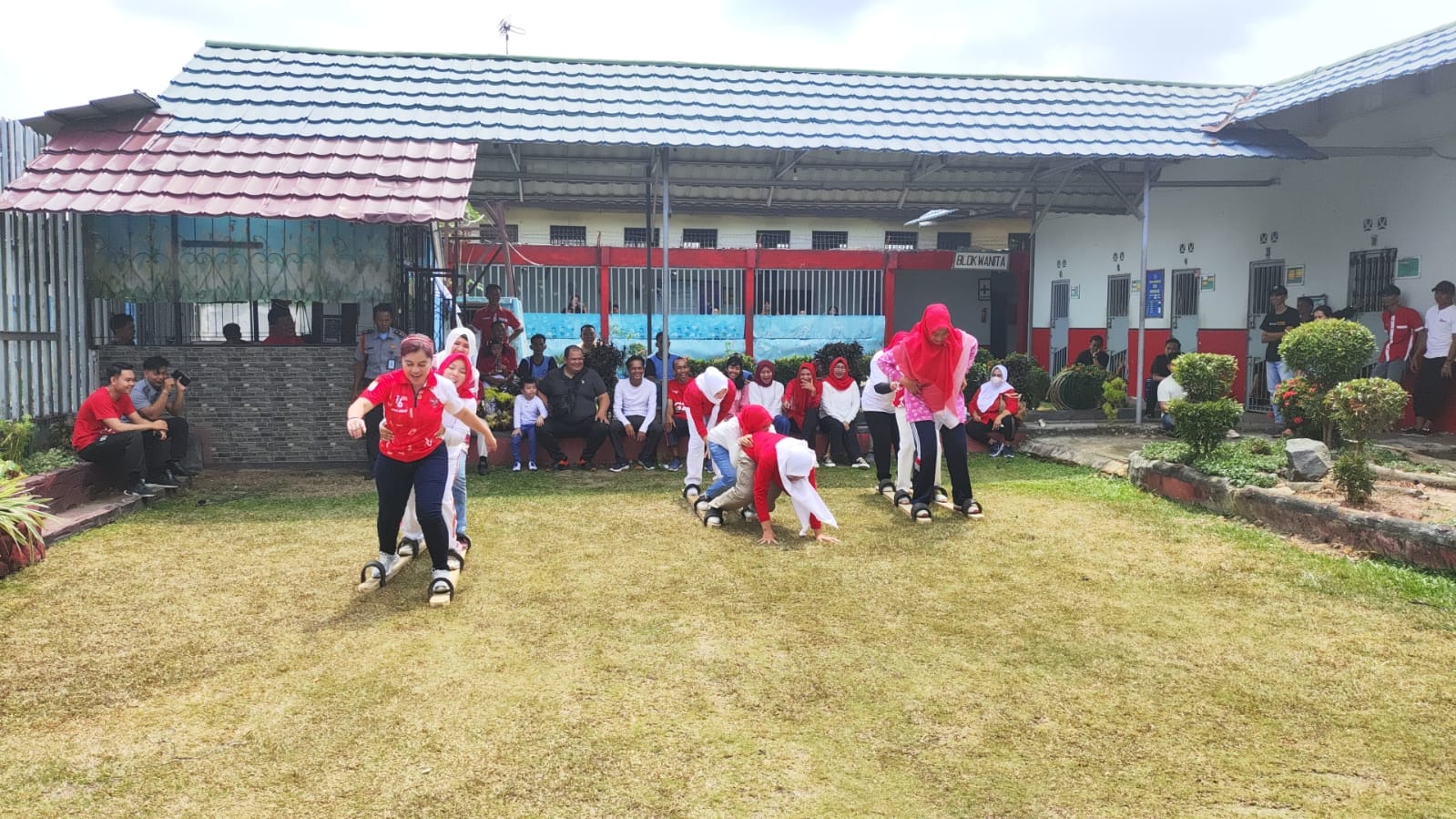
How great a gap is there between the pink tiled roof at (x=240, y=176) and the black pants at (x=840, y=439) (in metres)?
4.21

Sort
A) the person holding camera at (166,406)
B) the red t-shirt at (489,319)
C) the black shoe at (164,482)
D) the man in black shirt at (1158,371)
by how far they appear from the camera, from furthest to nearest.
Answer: the man in black shirt at (1158,371) → the red t-shirt at (489,319) → the person holding camera at (166,406) → the black shoe at (164,482)

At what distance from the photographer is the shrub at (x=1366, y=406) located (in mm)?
6719

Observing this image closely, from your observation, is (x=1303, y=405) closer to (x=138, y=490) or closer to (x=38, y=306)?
(x=138, y=490)

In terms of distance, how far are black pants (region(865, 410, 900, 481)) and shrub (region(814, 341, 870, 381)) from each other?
253cm

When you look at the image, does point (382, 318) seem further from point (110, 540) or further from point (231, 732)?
point (231, 732)

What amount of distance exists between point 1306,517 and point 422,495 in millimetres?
5677

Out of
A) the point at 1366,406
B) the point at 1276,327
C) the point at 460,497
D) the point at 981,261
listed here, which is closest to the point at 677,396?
the point at 460,497

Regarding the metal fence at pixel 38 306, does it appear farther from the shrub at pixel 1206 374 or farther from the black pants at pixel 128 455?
the shrub at pixel 1206 374

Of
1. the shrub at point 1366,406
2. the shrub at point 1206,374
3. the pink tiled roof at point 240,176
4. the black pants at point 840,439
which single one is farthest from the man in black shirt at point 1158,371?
the pink tiled roof at point 240,176

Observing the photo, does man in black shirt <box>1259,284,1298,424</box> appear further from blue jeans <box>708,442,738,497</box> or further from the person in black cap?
blue jeans <box>708,442,738,497</box>

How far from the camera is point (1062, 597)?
17.8 ft

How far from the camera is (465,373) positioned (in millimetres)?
6316

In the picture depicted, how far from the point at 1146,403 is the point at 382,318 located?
9535mm

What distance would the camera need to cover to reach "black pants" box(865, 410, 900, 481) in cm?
855
